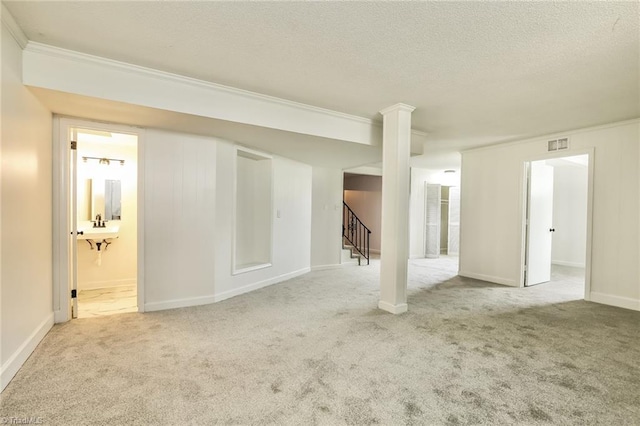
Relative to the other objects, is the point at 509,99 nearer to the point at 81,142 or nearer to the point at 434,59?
the point at 434,59

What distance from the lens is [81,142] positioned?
4.57 metres

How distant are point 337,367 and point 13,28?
3.32 metres

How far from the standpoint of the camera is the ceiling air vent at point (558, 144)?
4.56 metres

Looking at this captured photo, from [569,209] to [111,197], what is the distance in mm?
9518

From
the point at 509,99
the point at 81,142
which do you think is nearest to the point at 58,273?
the point at 81,142

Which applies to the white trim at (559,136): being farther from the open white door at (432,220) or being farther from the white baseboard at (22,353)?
the white baseboard at (22,353)

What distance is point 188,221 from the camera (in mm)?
3803

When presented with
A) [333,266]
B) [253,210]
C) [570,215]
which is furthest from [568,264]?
[253,210]

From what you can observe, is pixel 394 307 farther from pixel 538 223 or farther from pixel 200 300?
pixel 538 223

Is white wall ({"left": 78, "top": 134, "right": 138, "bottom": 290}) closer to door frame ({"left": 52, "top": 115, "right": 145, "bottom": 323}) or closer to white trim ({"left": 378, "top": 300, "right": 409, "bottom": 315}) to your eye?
door frame ({"left": 52, "top": 115, "right": 145, "bottom": 323})

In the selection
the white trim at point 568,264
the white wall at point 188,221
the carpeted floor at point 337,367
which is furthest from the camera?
the white trim at point 568,264

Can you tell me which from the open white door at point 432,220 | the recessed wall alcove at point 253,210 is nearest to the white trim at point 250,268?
the recessed wall alcove at point 253,210

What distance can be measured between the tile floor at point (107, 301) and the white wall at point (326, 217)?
3180mm

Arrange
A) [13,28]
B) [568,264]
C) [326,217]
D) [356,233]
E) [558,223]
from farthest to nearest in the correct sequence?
[356,233] → [558,223] → [568,264] → [326,217] → [13,28]
